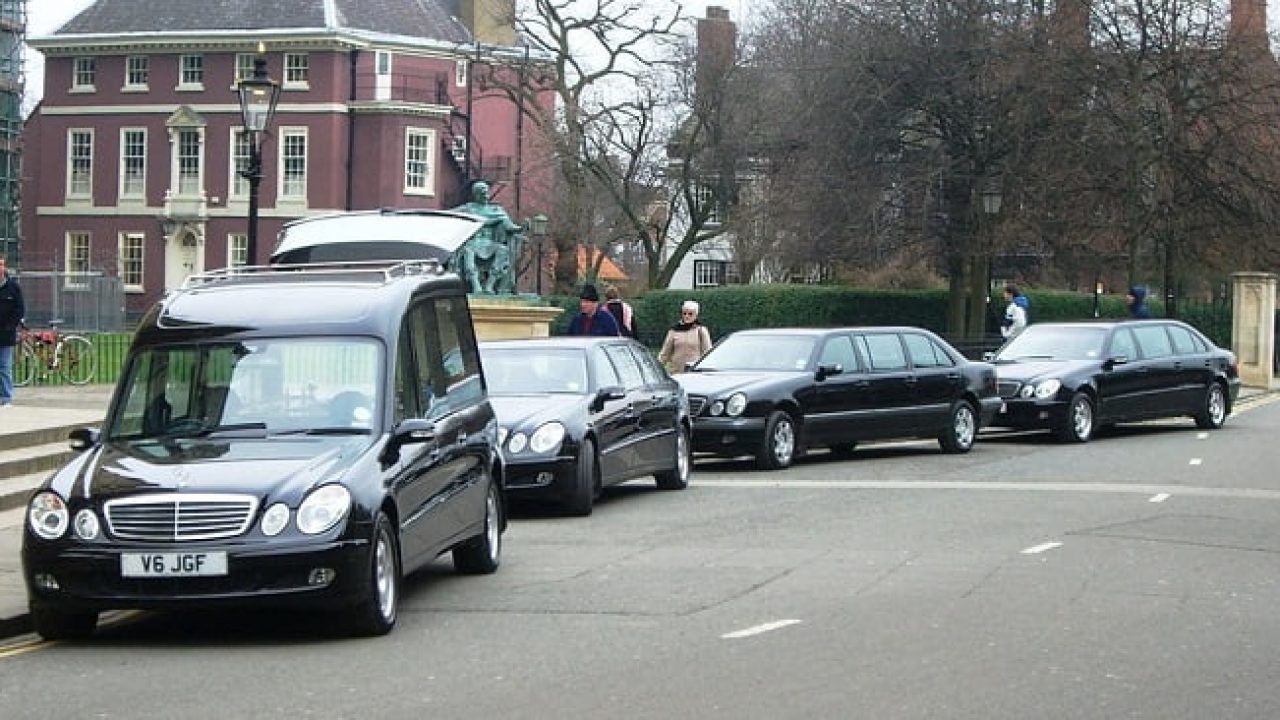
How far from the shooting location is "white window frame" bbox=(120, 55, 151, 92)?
7019 cm

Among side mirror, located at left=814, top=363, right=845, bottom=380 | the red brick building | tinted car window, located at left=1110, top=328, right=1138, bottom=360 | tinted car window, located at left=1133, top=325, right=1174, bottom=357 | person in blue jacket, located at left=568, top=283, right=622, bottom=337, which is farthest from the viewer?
the red brick building

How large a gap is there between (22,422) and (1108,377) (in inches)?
548

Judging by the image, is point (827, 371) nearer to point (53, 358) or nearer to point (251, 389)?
point (251, 389)

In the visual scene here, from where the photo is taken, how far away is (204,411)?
Result: 416 inches

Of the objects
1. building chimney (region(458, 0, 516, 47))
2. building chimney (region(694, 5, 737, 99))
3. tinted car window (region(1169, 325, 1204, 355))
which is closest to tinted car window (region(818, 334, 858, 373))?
tinted car window (region(1169, 325, 1204, 355))

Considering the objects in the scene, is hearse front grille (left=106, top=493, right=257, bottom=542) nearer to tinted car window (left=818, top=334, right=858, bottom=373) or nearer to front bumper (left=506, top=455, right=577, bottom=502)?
front bumper (left=506, top=455, right=577, bottom=502)

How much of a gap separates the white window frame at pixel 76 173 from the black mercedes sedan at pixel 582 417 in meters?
56.9

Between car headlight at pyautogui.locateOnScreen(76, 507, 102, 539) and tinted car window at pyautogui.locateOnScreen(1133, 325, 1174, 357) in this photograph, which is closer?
car headlight at pyautogui.locateOnScreen(76, 507, 102, 539)

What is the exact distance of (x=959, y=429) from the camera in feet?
74.4

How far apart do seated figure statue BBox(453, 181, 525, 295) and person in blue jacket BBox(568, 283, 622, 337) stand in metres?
4.40

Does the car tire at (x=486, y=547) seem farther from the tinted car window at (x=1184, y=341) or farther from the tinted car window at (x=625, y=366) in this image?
the tinted car window at (x=1184, y=341)

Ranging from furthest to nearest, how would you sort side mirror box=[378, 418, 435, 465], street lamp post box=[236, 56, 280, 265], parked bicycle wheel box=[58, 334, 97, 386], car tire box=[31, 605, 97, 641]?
parked bicycle wheel box=[58, 334, 97, 386] < street lamp post box=[236, 56, 280, 265] < side mirror box=[378, 418, 435, 465] < car tire box=[31, 605, 97, 641]

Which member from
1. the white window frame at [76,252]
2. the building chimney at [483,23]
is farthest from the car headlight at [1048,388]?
the white window frame at [76,252]

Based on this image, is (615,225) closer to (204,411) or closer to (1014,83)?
(1014,83)
